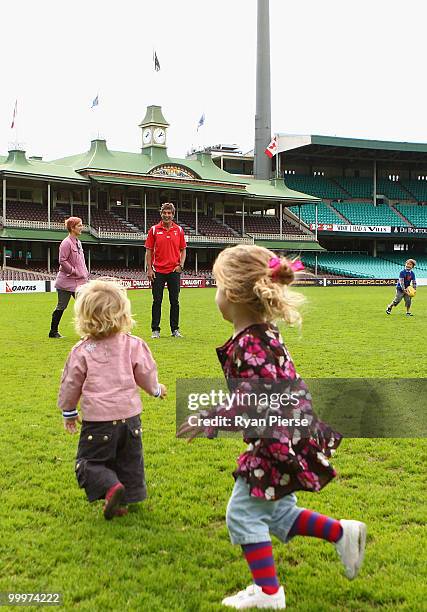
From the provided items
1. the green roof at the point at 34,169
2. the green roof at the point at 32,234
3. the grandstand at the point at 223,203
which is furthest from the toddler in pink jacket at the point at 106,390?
the green roof at the point at 34,169

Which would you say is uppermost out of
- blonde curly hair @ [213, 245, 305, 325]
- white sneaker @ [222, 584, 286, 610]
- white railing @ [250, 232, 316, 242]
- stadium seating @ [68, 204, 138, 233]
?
stadium seating @ [68, 204, 138, 233]

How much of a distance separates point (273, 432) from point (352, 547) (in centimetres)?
62

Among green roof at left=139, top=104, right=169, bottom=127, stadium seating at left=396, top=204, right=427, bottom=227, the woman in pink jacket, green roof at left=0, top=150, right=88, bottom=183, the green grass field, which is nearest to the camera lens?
the green grass field

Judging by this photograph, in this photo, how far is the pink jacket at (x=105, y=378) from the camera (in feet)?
12.6

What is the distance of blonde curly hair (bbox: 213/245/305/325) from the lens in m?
3.01

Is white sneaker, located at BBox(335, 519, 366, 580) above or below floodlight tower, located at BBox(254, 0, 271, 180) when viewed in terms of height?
below

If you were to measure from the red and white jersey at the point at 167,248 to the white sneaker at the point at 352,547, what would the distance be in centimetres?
896

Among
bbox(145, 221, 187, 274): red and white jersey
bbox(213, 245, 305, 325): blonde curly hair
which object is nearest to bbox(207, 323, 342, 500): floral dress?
bbox(213, 245, 305, 325): blonde curly hair

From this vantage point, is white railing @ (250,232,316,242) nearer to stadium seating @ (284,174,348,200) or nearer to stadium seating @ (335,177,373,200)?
stadium seating @ (284,174,348,200)

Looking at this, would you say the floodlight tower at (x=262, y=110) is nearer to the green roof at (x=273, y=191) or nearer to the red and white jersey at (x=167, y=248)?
the green roof at (x=273, y=191)

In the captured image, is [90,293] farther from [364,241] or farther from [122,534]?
[364,241]

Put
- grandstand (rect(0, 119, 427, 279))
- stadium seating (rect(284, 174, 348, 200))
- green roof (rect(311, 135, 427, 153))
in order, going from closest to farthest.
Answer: grandstand (rect(0, 119, 427, 279)) < green roof (rect(311, 135, 427, 153)) < stadium seating (rect(284, 174, 348, 200))

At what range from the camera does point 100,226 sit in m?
47.0

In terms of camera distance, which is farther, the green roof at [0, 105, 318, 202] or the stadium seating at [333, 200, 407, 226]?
the stadium seating at [333, 200, 407, 226]
